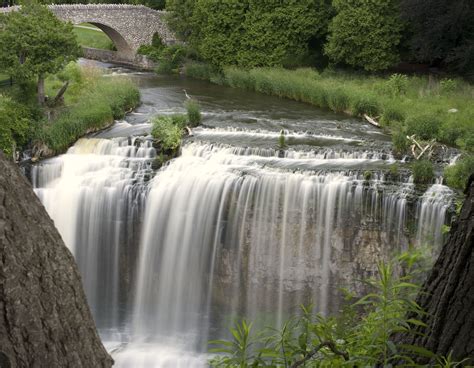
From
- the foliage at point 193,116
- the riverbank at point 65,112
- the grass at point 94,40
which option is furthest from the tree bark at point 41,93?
the grass at point 94,40

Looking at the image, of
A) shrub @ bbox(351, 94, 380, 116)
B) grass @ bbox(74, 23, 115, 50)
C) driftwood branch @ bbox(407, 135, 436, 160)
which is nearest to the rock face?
driftwood branch @ bbox(407, 135, 436, 160)

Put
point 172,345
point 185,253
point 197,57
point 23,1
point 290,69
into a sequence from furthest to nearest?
point 197,57 < point 290,69 < point 23,1 < point 185,253 < point 172,345

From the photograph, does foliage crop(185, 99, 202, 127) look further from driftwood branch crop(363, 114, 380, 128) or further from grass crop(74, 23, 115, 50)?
grass crop(74, 23, 115, 50)

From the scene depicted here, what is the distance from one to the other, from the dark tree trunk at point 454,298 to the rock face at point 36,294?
1.68 metres

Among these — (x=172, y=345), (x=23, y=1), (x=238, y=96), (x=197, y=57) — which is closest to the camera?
(x=172, y=345)

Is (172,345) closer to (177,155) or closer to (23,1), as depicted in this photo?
(177,155)

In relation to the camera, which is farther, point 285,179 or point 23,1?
point 23,1

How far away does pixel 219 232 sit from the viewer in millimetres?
16422

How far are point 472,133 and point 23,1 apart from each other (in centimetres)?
1505

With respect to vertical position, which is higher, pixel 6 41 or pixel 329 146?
pixel 6 41

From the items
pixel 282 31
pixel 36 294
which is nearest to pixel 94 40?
pixel 282 31

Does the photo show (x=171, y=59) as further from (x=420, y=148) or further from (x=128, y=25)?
(x=420, y=148)

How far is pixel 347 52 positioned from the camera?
3098 cm

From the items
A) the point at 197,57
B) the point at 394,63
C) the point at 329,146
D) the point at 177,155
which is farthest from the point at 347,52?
the point at 177,155
